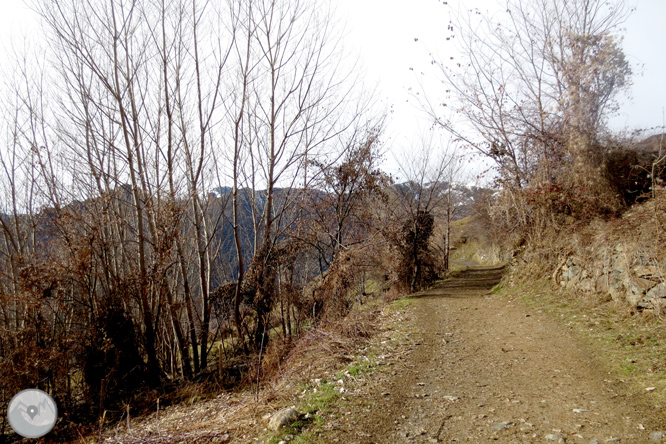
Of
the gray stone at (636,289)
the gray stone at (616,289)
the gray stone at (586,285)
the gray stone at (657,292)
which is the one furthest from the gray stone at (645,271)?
the gray stone at (586,285)

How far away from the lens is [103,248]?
385 inches

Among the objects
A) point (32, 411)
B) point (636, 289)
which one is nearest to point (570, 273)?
point (636, 289)

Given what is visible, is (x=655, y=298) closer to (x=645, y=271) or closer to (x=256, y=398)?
(x=645, y=271)

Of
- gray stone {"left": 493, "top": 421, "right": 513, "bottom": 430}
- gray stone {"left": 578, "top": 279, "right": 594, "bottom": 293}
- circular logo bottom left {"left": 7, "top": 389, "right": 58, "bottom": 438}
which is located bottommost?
circular logo bottom left {"left": 7, "top": 389, "right": 58, "bottom": 438}

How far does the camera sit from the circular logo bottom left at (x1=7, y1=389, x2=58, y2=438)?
324 inches

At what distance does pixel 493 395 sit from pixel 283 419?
227 cm

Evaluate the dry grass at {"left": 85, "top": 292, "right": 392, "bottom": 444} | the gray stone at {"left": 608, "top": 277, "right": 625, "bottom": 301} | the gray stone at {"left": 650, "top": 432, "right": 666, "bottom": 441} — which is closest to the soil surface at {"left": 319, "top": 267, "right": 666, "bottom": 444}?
the gray stone at {"left": 650, "top": 432, "right": 666, "bottom": 441}

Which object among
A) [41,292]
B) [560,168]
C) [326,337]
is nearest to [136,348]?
[41,292]

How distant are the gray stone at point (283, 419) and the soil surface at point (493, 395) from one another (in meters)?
0.42

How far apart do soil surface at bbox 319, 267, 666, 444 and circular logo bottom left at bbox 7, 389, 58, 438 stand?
7345 mm

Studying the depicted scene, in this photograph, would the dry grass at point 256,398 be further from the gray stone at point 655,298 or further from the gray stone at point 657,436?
the gray stone at point 655,298

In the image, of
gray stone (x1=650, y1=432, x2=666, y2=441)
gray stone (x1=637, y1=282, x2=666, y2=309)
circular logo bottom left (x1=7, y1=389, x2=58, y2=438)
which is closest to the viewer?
gray stone (x1=650, y1=432, x2=666, y2=441)

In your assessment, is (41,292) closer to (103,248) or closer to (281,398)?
(103,248)

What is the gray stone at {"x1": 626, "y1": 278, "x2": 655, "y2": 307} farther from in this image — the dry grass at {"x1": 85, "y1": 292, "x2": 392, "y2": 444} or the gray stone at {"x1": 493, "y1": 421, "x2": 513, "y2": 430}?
the dry grass at {"x1": 85, "y1": 292, "x2": 392, "y2": 444}
